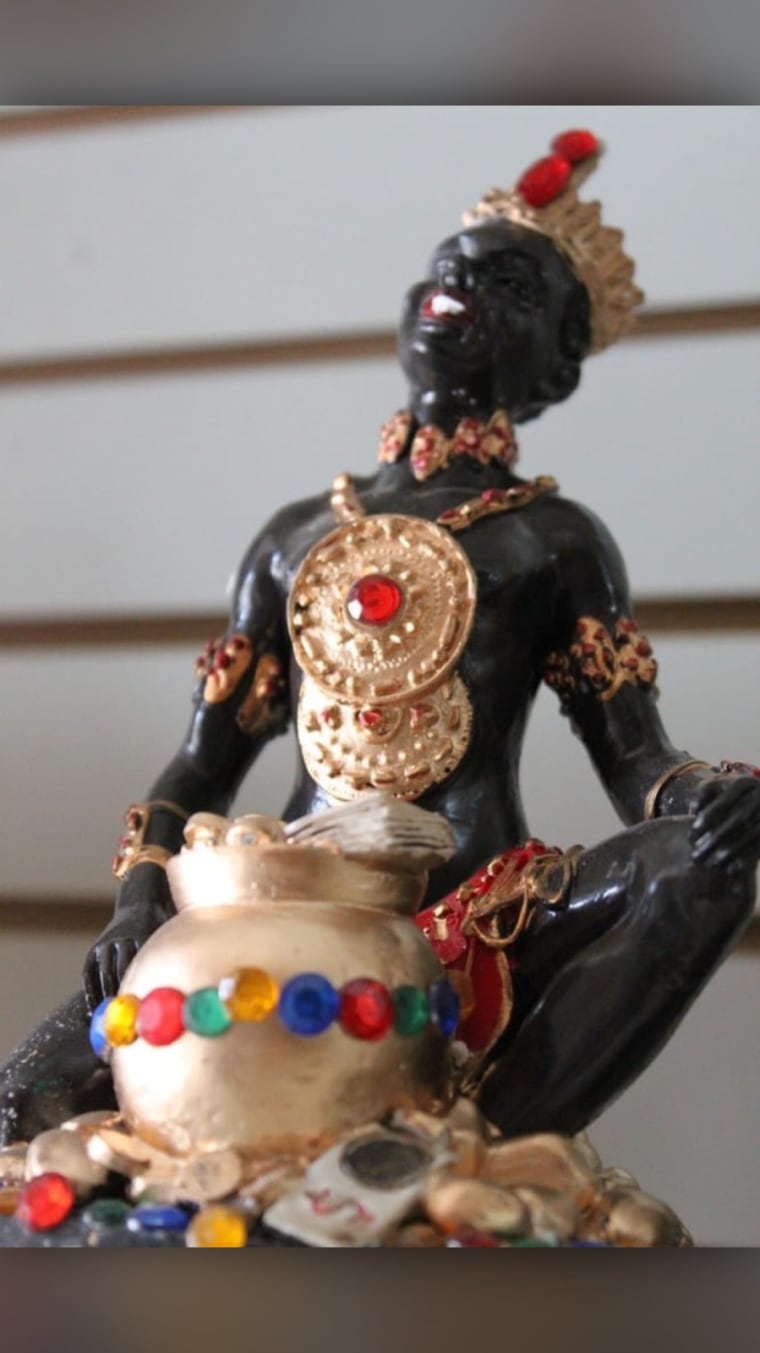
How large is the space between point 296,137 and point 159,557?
484mm

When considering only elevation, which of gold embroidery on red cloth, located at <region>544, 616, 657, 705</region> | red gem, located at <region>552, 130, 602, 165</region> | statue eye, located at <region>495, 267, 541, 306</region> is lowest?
gold embroidery on red cloth, located at <region>544, 616, 657, 705</region>

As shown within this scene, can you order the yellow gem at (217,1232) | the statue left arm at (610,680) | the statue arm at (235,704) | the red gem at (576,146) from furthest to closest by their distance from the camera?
the red gem at (576,146)
the statue arm at (235,704)
the statue left arm at (610,680)
the yellow gem at (217,1232)

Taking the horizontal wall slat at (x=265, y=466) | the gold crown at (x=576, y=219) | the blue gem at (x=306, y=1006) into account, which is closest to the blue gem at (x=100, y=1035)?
the blue gem at (x=306, y=1006)

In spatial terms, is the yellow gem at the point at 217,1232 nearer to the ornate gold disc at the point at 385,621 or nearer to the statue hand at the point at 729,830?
the statue hand at the point at 729,830

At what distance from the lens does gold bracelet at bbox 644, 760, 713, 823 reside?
112cm

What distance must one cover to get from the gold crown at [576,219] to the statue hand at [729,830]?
0.55 m

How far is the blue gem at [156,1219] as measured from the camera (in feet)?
2.60

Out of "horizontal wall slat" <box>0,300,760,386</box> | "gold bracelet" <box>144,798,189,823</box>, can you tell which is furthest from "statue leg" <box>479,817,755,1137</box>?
"horizontal wall slat" <box>0,300,760,386</box>

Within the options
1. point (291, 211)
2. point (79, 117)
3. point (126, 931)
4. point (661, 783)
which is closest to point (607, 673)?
point (661, 783)

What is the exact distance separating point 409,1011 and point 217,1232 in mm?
152

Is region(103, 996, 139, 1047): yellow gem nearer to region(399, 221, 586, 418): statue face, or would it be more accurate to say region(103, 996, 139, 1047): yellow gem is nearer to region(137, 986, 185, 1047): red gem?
region(137, 986, 185, 1047): red gem

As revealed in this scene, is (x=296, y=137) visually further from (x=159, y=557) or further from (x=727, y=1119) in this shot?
(x=727, y=1119)

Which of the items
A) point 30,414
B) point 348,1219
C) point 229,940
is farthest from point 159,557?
point 348,1219
